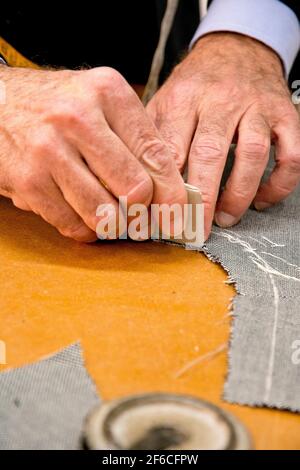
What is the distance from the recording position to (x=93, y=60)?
53.6 inches

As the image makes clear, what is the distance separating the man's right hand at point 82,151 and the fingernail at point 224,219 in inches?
4.5

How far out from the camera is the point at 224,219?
0.89m

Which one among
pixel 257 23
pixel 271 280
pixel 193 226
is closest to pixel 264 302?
pixel 271 280

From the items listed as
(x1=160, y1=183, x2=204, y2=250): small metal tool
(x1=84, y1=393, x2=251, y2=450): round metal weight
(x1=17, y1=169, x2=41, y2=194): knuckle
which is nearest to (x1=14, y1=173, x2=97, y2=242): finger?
(x1=17, y1=169, x2=41, y2=194): knuckle

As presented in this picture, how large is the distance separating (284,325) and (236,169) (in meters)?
0.29

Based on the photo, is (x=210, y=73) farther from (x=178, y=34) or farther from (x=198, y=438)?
(x=198, y=438)

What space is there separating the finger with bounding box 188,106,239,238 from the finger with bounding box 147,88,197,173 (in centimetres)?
1

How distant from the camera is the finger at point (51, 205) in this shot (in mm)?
778

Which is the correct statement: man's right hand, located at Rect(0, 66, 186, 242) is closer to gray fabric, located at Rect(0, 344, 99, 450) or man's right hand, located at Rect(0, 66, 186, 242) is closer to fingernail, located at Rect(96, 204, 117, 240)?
fingernail, located at Rect(96, 204, 117, 240)

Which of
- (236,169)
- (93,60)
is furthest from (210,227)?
(93,60)

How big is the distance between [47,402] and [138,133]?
0.36 metres

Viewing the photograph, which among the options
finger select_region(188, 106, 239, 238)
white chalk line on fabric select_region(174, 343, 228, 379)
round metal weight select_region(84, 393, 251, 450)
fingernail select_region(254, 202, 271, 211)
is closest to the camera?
round metal weight select_region(84, 393, 251, 450)

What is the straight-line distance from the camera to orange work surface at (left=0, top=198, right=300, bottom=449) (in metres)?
0.56

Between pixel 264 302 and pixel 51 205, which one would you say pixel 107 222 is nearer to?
pixel 51 205
